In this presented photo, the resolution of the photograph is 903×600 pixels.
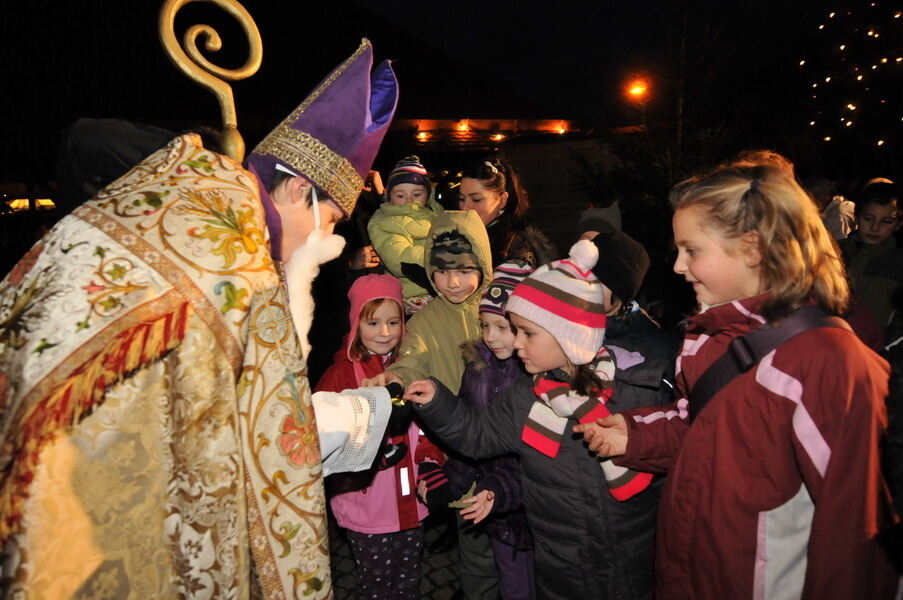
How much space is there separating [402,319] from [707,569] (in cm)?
218

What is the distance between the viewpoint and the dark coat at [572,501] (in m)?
2.38

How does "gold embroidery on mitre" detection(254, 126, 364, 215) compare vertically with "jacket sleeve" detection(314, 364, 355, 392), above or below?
above

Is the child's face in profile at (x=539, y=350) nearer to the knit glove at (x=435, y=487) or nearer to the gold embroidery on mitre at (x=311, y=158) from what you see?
the knit glove at (x=435, y=487)

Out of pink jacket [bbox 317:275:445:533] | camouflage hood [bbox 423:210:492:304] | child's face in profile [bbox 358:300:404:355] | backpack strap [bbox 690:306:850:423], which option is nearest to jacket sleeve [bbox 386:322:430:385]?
child's face in profile [bbox 358:300:404:355]

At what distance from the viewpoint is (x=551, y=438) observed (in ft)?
8.10

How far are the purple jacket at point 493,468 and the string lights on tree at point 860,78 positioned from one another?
1124cm

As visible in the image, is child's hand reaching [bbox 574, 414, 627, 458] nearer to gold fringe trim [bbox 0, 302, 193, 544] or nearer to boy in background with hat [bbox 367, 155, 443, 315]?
gold fringe trim [bbox 0, 302, 193, 544]

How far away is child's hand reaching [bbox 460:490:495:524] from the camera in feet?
8.58

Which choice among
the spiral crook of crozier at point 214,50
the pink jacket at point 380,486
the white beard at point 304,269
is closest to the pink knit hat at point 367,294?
the pink jacket at point 380,486

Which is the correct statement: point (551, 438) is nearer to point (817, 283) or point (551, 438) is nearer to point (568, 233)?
point (817, 283)

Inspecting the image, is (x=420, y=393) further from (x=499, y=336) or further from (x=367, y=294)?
(x=367, y=294)

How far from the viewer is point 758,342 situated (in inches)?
68.0

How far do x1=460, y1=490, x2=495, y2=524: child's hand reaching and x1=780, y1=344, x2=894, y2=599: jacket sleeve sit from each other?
1.40 m

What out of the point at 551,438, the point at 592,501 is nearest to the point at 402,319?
the point at 551,438
